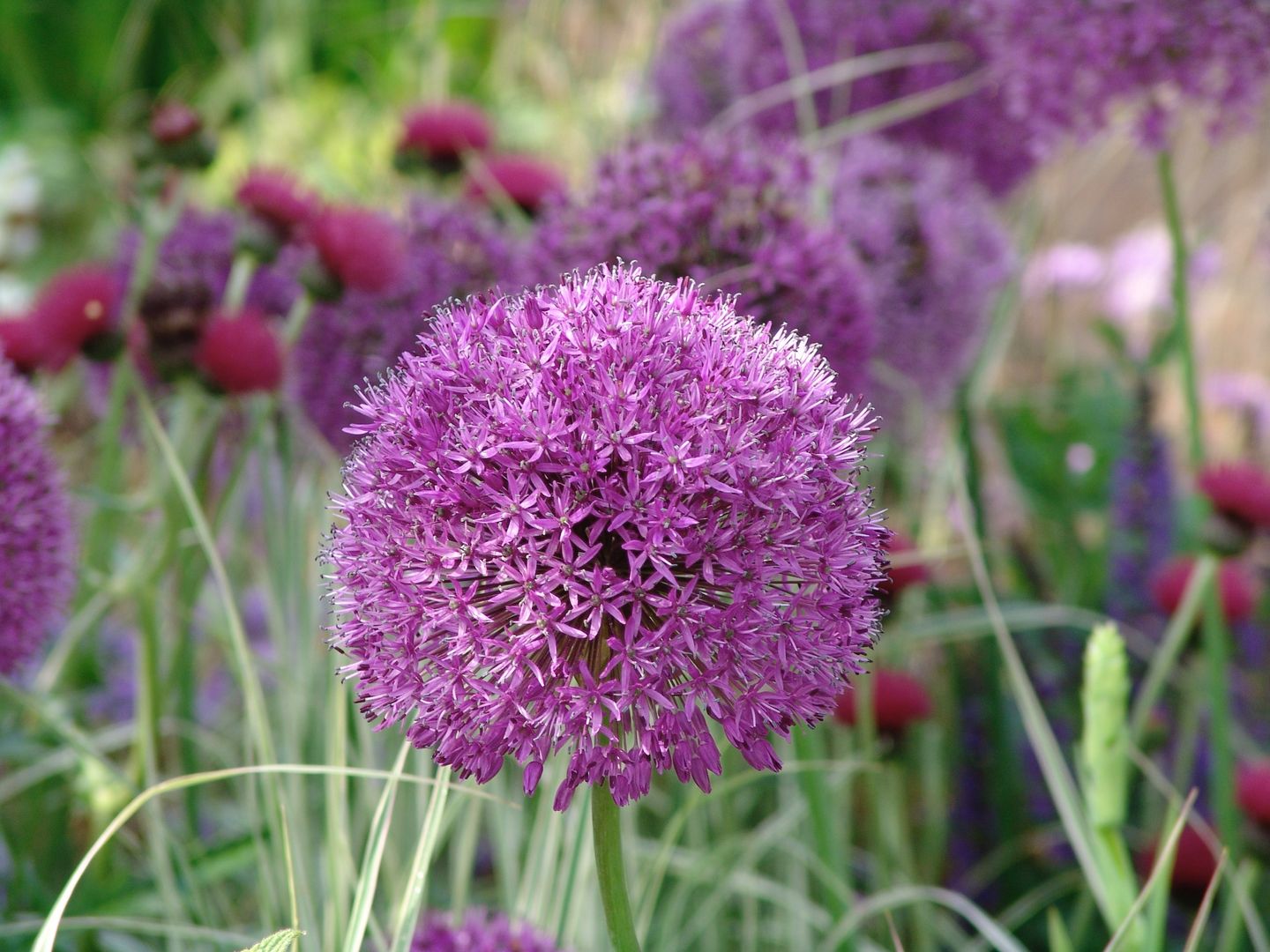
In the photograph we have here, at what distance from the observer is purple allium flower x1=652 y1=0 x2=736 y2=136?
3250 mm

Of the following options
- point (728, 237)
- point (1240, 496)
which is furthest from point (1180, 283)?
point (728, 237)

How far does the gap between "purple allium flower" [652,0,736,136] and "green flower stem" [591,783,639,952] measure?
250cm

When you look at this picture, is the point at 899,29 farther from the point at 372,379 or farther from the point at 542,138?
the point at 542,138

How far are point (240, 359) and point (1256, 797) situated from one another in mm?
1738

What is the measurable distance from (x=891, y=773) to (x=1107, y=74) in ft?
4.38

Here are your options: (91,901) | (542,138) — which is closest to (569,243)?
(91,901)

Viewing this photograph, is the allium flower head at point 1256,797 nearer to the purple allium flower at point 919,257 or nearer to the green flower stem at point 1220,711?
the green flower stem at point 1220,711

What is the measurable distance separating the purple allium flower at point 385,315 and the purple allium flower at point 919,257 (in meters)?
0.71

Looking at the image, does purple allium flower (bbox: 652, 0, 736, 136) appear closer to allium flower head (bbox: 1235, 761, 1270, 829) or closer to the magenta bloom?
the magenta bloom

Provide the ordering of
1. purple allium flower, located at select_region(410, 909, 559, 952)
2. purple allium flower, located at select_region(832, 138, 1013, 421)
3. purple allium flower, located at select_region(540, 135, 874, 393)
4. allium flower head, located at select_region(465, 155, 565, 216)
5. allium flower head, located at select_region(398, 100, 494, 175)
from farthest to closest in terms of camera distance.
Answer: allium flower head, located at select_region(398, 100, 494, 175) < allium flower head, located at select_region(465, 155, 565, 216) < purple allium flower, located at select_region(832, 138, 1013, 421) < purple allium flower, located at select_region(540, 135, 874, 393) < purple allium flower, located at select_region(410, 909, 559, 952)

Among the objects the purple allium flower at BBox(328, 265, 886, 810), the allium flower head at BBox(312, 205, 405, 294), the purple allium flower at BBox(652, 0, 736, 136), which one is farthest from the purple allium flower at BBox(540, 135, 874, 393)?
the purple allium flower at BBox(652, 0, 736, 136)

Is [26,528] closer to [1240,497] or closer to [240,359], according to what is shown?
[240,359]

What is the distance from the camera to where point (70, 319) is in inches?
83.4

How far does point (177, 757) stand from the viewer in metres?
2.79
